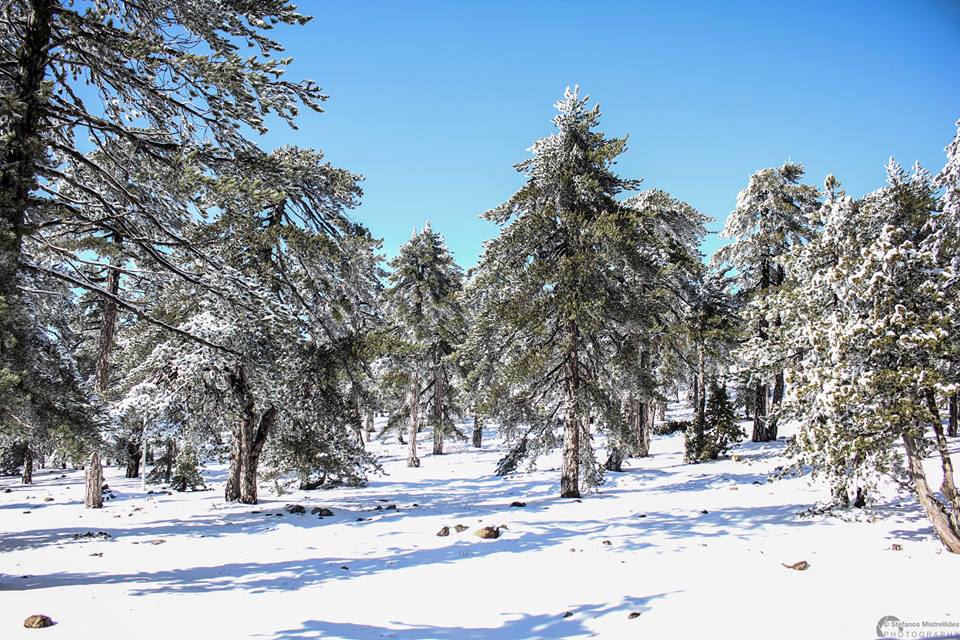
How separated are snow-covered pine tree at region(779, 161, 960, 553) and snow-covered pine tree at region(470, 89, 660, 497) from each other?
5340mm

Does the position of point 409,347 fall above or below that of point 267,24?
below

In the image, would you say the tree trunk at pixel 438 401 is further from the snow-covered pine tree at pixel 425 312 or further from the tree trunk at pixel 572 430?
the tree trunk at pixel 572 430

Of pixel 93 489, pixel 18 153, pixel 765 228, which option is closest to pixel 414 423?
pixel 93 489

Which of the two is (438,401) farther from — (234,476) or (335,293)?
(335,293)

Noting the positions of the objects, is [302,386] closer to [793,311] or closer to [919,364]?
[793,311]

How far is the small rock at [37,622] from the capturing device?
5371mm

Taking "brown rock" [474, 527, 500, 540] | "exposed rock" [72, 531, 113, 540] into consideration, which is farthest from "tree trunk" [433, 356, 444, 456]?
"brown rock" [474, 527, 500, 540]

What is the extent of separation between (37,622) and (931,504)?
486 inches

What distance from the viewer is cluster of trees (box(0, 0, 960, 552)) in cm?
688

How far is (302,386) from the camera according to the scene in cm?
1461

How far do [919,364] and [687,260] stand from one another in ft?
27.4

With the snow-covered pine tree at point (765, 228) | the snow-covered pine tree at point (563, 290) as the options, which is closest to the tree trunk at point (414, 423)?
the snow-covered pine tree at point (563, 290)

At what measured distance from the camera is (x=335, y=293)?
1441 cm

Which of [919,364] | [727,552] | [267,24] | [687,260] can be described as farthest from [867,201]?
[267,24]
